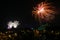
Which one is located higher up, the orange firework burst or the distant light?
the orange firework burst

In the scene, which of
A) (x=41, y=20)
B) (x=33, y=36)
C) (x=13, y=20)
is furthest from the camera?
(x=13, y=20)

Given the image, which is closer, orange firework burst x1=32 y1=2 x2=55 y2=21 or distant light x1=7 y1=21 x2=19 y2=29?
orange firework burst x1=32 y1=2 x2=55 y2=21

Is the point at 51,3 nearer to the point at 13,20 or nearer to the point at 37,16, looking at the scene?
the point at 37,16

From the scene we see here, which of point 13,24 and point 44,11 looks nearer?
point 44,11

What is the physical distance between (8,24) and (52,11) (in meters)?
4.82

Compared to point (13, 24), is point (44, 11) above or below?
above

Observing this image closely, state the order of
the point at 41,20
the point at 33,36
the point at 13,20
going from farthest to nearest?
1. the point at 13,20
2. the point at 41,20
3. the point at 33,36

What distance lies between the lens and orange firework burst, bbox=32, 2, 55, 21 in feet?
60.7

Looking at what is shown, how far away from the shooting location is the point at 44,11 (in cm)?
1880

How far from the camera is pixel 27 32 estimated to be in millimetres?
12156

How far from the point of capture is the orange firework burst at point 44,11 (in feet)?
60.7

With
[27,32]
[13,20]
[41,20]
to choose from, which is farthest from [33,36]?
[13,20]

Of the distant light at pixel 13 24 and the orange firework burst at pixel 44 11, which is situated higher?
the orange firework burst at pixel 44 11

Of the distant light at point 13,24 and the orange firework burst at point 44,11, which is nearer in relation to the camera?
the orange firework burst at point 44,11
